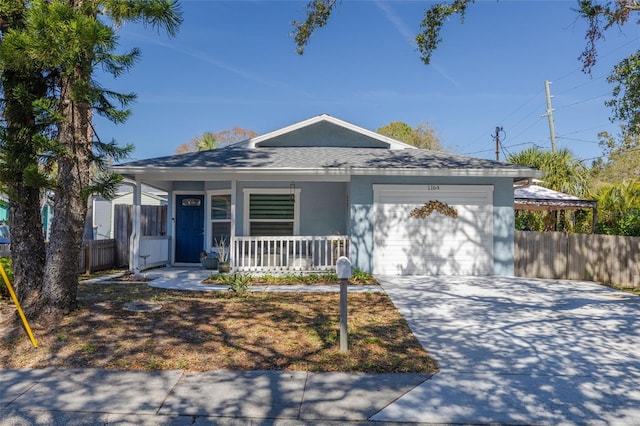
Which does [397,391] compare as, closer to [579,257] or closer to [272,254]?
[272,254]

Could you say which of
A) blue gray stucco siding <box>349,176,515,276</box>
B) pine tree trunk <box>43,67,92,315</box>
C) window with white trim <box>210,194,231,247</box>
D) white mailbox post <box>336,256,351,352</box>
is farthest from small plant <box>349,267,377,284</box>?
pine tree trunk <box>43,67,92,315</box>

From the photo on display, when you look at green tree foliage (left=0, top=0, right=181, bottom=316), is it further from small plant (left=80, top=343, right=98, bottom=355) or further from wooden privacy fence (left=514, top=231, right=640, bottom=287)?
wooden privacy fence (left=514, top=231, right=640, bottom=287)

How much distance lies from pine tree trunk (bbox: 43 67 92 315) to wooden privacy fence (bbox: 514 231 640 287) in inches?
405

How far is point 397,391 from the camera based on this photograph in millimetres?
3754

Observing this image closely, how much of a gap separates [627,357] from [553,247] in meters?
6.85

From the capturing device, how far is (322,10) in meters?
9.35

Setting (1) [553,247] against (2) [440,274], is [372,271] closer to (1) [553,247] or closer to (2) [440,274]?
(2) [440,274]

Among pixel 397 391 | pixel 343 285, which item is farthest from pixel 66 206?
pixel 397 391

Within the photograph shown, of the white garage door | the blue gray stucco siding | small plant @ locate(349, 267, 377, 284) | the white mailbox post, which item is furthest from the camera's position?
the white garage door

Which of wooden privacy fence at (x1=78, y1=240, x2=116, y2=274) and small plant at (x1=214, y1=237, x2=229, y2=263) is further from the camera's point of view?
wooden privacy fence at (x1=78, y1=240, x2=116, y2=274)

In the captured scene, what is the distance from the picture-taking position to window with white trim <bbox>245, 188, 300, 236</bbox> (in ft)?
40.1

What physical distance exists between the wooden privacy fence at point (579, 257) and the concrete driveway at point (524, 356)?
2.25m

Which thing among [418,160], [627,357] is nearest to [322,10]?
[418,160]

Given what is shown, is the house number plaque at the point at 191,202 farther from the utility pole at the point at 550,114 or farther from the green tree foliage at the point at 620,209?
the utility pole at the point at 550,114
